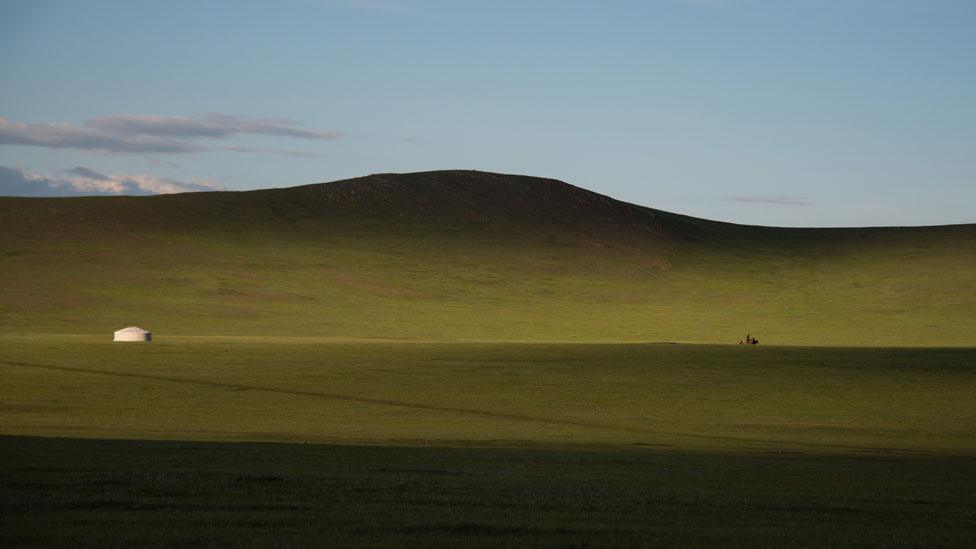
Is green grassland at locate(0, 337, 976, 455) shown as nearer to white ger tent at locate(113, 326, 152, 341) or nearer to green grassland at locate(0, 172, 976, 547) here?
green grassland at locate(0, 172, 976, 547)

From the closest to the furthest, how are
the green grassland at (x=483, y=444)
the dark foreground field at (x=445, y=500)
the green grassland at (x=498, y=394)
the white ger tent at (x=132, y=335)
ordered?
the dark foreground field at (x=445, y=500)
the green grassland at (x=483, y=444)
the green grassland at (x=498, y=394)
the white ger tent at (x=132, y=335)

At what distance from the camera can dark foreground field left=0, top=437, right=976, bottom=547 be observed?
11555mm

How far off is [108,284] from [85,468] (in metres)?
69.1

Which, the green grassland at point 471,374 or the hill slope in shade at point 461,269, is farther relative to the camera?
the hill slope in shade at point 461,269

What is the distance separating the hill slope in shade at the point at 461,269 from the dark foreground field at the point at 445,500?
1809 inches

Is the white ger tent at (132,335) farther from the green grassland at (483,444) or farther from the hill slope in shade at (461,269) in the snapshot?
the hill slope in shade at (461,269)

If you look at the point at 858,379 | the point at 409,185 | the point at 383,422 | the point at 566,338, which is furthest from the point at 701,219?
the point at 383,422

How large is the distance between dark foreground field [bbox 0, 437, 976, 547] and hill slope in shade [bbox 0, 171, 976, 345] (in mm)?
45940

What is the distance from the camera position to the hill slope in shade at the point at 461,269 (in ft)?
254

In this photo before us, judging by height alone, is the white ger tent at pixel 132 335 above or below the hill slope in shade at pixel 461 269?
below

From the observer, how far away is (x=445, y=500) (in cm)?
1394

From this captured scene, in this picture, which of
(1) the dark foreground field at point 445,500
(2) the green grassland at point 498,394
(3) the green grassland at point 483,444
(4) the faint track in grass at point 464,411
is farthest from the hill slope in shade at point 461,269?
(1) the dark foreground field at point 445,500

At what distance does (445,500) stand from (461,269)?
83.3 meters

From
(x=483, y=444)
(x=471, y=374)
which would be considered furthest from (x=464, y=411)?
(x=483, y=444)
